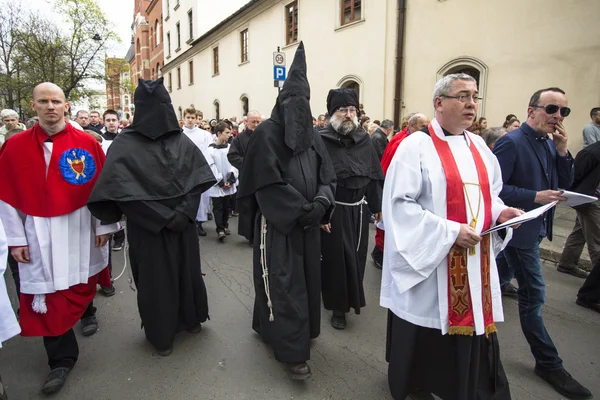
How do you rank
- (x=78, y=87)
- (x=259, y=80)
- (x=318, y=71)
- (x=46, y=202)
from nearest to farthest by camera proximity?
(x=46, y=202) < (x=318, y=71) < (x=259, y=80) < (x=78, y=87)

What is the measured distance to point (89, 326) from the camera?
138 inches

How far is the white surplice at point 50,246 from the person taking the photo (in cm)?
264

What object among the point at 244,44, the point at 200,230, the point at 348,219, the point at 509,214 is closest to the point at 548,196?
the point at 509,214

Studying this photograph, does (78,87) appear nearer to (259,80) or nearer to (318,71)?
(259,80)

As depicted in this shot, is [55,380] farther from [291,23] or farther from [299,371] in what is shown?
[291,23]

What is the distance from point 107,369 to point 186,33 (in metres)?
31.7

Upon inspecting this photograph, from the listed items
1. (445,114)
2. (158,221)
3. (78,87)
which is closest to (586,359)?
(445,114)

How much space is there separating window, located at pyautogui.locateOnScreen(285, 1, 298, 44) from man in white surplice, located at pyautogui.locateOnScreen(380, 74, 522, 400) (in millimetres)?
15346

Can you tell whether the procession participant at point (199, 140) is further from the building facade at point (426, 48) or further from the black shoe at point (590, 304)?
the building facade at point (426, 48)

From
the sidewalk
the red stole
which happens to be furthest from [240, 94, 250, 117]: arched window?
the red stole

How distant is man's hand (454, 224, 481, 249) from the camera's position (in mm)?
2039

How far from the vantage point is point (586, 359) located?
3094 millimetres

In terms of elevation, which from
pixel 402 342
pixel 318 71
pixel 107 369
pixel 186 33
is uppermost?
pixel 186 33

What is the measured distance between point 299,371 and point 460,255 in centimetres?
143
